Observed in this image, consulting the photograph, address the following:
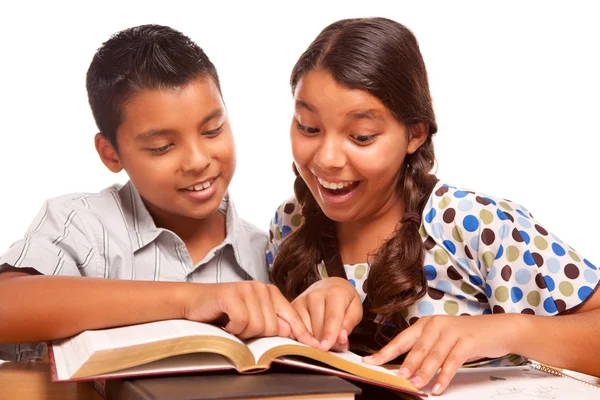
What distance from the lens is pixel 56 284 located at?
1043 mm

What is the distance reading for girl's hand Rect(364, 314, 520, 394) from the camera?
86cm

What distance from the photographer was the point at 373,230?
131 centimetres

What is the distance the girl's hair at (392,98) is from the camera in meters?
1.17

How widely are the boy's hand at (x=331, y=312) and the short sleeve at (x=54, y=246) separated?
1.43ft

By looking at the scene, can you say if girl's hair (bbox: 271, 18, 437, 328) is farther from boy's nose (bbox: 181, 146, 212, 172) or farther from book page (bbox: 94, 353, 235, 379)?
book page (bbox: 94, 353, 235, 379)

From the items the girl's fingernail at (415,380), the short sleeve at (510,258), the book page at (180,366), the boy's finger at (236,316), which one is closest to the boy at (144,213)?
the boy's finger at (236,316)

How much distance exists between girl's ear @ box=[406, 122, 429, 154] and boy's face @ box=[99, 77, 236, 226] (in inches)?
13.7

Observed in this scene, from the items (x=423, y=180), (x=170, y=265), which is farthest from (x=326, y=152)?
(x=170, y=265)

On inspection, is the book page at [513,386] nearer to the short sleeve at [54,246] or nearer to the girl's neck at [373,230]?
the girl's neck at [373,230]

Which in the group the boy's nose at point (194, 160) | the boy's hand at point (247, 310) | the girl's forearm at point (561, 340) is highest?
the boy's nose at point (194, 160)

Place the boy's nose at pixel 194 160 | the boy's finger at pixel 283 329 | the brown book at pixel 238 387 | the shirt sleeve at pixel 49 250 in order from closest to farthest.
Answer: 1. the brown book at pixel 238 387
2. the boy's finger at pixel 283 329
3. the shirt sleeve at pixel 49 250
4. the boy's nose at pixel 194 160

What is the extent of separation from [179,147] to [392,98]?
1.32ft

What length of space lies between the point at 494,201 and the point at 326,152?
0.29 metres

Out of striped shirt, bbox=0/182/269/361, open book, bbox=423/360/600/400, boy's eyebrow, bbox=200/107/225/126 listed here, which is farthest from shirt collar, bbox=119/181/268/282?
open book, bbox=423/360/600/400
